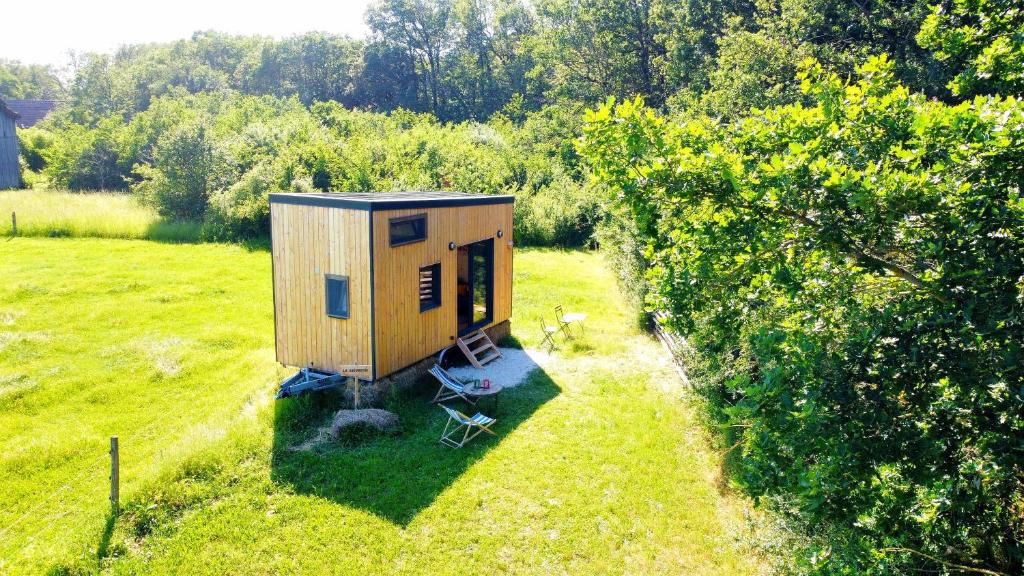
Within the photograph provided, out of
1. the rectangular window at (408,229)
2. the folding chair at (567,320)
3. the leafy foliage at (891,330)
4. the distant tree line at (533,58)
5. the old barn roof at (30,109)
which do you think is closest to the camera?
the leafy foliage at (891,330)

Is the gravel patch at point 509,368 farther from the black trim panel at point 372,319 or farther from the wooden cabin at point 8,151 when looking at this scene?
the wooden cabin at point 8,151

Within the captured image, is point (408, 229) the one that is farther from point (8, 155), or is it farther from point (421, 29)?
point (421, 29)

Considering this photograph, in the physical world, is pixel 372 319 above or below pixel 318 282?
below

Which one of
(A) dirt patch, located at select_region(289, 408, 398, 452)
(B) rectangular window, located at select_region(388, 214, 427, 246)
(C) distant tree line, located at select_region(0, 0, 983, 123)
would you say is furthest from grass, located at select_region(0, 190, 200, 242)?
(C) distant tree line, located at select_region(0, 0, 983, 123)

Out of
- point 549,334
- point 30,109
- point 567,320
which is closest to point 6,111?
point 30,109

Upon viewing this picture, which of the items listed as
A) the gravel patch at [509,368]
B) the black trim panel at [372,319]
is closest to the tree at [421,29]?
the gravel patch at [509,368]

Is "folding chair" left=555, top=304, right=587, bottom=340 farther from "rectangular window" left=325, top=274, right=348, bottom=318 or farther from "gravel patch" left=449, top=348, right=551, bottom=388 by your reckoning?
"rectangular window" left=325, top=274, right=348, bottom=318
